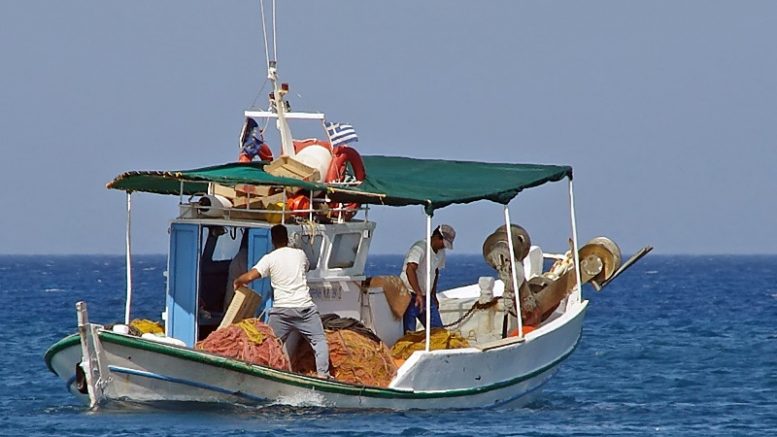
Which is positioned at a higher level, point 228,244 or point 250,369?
point 228,244

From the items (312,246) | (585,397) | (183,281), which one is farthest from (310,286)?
(585,397)

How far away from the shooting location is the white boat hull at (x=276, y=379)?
17.6m

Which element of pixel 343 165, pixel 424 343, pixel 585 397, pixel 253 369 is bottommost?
pixel 585 397

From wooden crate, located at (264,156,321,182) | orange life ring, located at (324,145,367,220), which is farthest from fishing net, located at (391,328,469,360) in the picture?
wooden crate, located at (264,156,321,182)

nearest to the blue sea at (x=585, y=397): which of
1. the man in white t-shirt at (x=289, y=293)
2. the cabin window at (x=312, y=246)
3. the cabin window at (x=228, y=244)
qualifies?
the man in white t-shirt at (x=289, y=293)

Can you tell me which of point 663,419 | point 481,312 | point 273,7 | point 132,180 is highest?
point 273,7

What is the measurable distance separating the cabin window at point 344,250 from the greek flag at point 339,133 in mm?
1067

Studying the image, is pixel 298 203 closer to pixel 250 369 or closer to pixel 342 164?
pixel 342 164

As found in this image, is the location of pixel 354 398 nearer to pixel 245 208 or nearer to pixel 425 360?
pixel 425 360

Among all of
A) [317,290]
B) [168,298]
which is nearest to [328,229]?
[317,290]

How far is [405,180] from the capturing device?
2045cm

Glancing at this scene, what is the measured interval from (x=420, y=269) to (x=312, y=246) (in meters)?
1.74

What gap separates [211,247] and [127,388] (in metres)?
2.39

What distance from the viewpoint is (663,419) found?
21312mm
